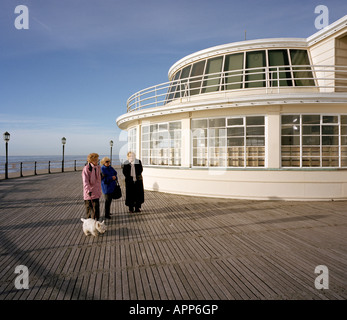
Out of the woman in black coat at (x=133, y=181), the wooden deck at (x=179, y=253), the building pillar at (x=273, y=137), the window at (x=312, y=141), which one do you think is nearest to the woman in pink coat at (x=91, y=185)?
the wooden deck at (x=179, y=253)

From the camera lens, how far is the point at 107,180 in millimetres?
6828

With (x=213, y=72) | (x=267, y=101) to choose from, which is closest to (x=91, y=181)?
(x=267, y=101)

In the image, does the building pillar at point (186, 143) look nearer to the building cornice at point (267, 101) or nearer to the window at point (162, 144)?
the window at point (162, 144)

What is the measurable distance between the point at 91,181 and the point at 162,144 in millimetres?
6245

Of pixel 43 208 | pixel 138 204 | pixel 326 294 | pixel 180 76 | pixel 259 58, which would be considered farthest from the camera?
pixel 180 76

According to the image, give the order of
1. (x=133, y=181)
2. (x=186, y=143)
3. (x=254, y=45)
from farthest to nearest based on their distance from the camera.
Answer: (x=254, y=45) → (x=186, y=143) → (x=133, y=181)

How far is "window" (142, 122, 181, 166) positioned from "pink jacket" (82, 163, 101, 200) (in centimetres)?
568

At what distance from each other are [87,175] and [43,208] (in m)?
3.93

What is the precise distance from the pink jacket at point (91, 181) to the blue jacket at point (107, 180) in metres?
0.76

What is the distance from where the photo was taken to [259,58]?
1161 cm

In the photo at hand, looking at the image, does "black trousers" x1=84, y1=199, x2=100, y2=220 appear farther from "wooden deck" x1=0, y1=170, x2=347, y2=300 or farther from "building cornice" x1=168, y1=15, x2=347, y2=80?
"building cornice" x1=168, y1=15, x2=347, y2=80

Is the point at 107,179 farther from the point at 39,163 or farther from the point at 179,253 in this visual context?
the point at 39,163
